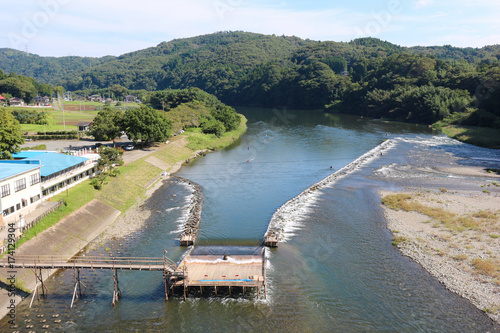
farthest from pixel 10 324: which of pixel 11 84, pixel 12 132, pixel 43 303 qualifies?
pixel 11 84

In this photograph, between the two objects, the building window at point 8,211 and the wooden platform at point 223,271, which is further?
the building window at point 8,211

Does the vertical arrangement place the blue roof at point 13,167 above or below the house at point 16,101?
below

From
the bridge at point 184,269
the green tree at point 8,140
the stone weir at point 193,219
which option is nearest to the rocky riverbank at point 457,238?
the bridge at point 184,269

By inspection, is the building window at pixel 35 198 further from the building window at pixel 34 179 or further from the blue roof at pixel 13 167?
the blue roof at pixel 13 167

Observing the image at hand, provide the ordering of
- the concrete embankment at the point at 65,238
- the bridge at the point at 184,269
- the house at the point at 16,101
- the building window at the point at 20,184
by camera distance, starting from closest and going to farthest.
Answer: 1. the bridge at the point at 184,269
2. the concrete embankment at the point at 65,238
3. the building window at the point at 20,184
4. the house at the point at 16,101

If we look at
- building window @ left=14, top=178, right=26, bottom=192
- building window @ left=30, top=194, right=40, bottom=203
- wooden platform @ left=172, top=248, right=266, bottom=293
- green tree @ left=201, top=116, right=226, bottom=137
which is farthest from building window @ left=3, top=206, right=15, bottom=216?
green tree @ left=201, top=116, right=226, bottom=137

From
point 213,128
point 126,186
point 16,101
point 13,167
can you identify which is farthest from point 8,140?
point 16,101

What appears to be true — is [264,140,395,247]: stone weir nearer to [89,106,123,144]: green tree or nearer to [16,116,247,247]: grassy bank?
[16,116,247,247]: grassy bank
